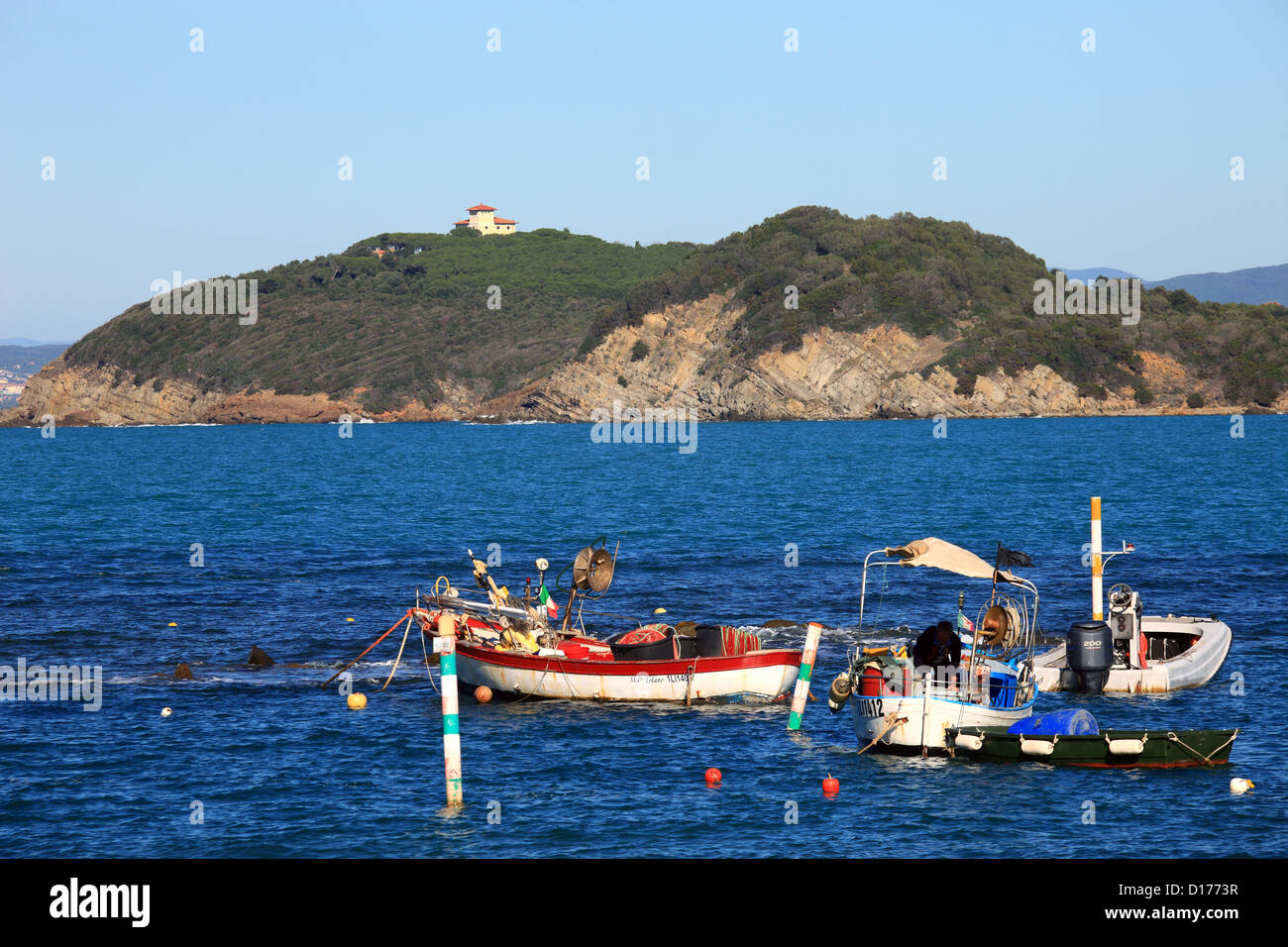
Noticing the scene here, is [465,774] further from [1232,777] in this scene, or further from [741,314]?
[741,314]

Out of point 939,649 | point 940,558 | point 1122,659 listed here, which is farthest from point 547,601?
point 1122,659

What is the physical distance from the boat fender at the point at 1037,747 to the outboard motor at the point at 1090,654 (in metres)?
5.35

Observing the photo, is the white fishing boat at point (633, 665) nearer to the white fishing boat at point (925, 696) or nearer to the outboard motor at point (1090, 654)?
the white fishing boat at point (925, 696)

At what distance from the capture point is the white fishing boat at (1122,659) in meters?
25.0

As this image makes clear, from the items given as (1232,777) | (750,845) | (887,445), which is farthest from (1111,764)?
(887,445)

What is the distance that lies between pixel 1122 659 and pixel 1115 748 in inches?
264

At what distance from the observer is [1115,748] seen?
19.8 m

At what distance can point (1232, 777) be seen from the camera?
63.2 feet

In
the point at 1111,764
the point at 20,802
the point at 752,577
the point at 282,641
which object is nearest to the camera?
the point at 20,802

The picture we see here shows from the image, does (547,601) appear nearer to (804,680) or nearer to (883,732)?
(804,680)

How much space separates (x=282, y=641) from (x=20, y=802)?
12.6 meters

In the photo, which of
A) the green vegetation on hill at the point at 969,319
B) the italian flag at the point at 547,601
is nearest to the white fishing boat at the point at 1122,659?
the italian flag at the point at 547,601
